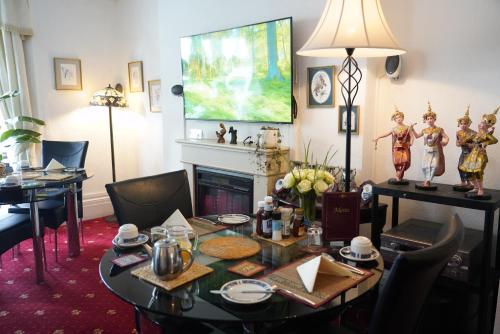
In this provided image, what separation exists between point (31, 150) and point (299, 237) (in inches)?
134

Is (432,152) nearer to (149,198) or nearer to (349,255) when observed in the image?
(349,255)

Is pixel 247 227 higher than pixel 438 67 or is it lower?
lower

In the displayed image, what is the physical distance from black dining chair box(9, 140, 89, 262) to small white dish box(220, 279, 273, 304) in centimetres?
237

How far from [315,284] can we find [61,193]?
8.87ft

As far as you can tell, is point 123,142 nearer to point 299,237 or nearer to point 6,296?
point 6,296

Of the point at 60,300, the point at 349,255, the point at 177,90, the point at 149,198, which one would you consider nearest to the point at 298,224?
the point at 349,255

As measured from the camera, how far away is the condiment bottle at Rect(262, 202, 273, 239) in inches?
69.2

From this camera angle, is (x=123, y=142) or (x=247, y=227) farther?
(x=123, y=142)

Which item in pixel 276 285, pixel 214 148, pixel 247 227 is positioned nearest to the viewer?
pixel 276 285

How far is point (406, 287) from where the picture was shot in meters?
1.08

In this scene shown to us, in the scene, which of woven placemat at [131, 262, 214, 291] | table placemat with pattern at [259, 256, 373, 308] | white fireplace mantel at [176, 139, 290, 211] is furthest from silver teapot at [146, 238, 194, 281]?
white fireplace mantel at [176, 139, 290, 211]

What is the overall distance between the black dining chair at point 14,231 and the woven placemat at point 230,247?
67.0 inches

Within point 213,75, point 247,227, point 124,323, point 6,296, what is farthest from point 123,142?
point 247,227

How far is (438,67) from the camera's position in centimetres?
244
